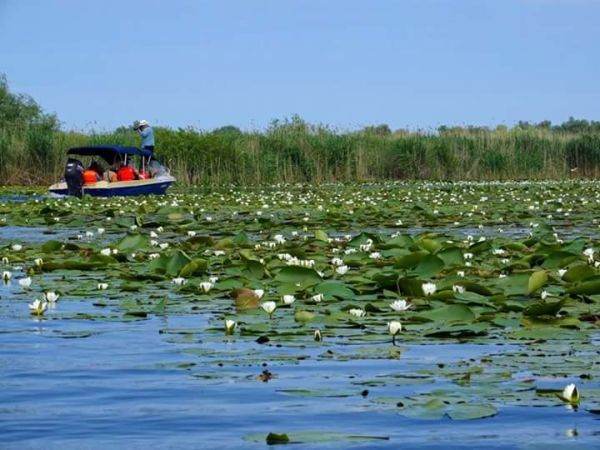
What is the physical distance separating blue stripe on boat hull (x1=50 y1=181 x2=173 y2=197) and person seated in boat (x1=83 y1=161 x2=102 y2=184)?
230 mm

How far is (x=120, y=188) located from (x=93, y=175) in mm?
683

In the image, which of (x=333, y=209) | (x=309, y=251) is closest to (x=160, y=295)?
(x=309, y=251)

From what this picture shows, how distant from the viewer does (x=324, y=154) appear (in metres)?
35.5

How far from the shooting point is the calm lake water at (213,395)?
157 inches

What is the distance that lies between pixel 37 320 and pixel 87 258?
3334mm

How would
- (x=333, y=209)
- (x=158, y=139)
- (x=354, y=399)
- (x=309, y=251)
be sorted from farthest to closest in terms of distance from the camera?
(x=158, y=139), (x=333, y=209), (x=309, y=251), (x=354, y=399)

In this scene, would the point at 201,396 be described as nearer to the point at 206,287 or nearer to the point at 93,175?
the point at 206,287

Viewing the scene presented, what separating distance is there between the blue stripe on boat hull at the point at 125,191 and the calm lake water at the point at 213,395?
18671mm

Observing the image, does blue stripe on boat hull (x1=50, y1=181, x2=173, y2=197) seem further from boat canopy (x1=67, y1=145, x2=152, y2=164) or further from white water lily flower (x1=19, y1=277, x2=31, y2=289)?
white water lily flower (x1=19, y1=277, x2=31, y2=289)

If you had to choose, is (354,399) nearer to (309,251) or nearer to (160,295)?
(160,295)

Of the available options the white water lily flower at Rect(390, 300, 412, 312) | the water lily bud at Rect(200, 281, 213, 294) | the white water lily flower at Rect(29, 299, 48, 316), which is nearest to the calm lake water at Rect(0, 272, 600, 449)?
the white water lily flower at Rect(29, 299, 48, 316)

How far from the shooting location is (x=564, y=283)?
773cm

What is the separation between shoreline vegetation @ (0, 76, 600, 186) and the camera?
3294cm

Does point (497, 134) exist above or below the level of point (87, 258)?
above
